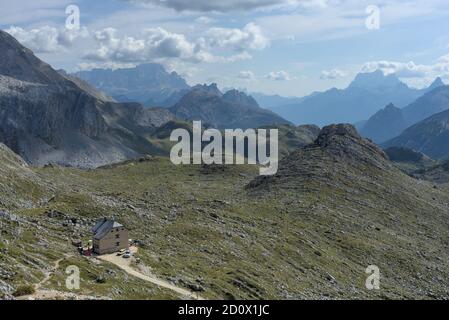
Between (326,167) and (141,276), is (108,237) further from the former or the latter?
(326,167)

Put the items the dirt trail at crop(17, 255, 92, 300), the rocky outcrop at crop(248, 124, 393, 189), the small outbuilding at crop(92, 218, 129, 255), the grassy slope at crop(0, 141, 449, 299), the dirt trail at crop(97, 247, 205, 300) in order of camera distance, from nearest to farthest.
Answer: the dirt trail at crop(17, 255, 92, 300) < the dirt trail at crop(97, 247, 205, 300) < the grassy slope at crop(0, 141, 449, 299) < the small outbuilding at crop(92, 218, 129, 255) < the rocky outcrop at crop(248, 124, 393, 189)

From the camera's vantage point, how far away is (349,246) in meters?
124

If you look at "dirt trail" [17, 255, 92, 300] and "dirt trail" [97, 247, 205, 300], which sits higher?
"dirt trail" [17, 255, 92, 300]

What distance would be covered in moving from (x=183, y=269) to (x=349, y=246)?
194 feet

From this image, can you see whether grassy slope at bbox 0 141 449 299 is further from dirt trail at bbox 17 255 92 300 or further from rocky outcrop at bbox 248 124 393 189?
dirt trail at bbox 17 255 92 300

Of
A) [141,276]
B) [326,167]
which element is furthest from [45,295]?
[326,167]

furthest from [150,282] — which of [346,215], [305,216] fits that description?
[346,215]

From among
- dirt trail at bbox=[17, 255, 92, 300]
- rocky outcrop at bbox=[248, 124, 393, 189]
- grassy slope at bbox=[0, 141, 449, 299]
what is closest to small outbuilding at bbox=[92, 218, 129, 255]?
grassy slope at bbox=[0, 141, 449, 299]

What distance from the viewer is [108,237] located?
76500 mm

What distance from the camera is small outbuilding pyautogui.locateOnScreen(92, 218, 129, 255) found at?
75.8 m
